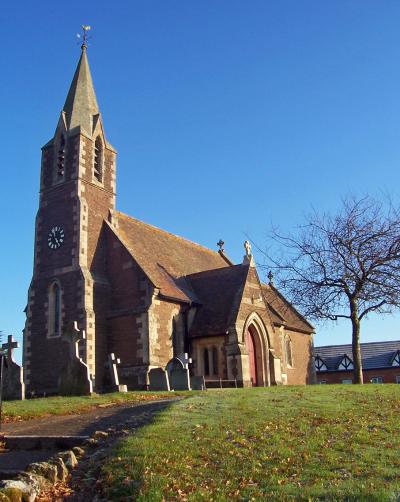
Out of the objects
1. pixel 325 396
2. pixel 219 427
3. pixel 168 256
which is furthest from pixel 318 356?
pixel 219 427

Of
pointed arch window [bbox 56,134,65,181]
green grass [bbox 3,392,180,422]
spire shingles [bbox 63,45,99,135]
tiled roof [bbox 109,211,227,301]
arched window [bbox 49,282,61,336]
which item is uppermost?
spire shingles [bbox 63,45,99,135]

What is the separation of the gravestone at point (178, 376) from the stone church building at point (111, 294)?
2399 millimetres

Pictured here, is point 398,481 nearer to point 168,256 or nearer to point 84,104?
point 168,256

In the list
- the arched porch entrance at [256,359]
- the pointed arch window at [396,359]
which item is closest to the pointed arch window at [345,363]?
the pointed arch window at [396,359]

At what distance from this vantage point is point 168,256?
3269cm

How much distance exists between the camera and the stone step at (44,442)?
10.8m

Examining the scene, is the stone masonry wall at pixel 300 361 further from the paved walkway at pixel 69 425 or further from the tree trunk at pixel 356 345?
the paved walkway at pixel 69 425

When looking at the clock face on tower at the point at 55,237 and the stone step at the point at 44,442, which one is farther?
the clock face on tower at the point at 55,237

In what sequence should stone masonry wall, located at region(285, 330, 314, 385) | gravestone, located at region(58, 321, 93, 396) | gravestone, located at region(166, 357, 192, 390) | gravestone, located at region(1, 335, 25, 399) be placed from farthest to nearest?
1. stone masonry wall, located at region(285, 330, 314, 385)
2. gravestone, located at region(166, 357, 192, 390)
3. gravestone, located at region(1, 335, 25, 399)
4. gravestone, located at region(58, 321, 93, 396)

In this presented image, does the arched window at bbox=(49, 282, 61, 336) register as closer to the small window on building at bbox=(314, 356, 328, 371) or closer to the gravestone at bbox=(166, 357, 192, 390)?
the gravestone at bbox=(166, 357, 192, 390)

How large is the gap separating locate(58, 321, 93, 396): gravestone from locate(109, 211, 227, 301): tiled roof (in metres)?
6.35

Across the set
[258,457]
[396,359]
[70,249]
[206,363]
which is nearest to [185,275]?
[206,363]

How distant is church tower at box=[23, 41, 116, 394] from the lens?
86.7ft

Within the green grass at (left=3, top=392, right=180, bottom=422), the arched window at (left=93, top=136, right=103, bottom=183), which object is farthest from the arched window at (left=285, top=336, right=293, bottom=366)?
the green grass at (left=3, top=392, right=180, bottom=422)
